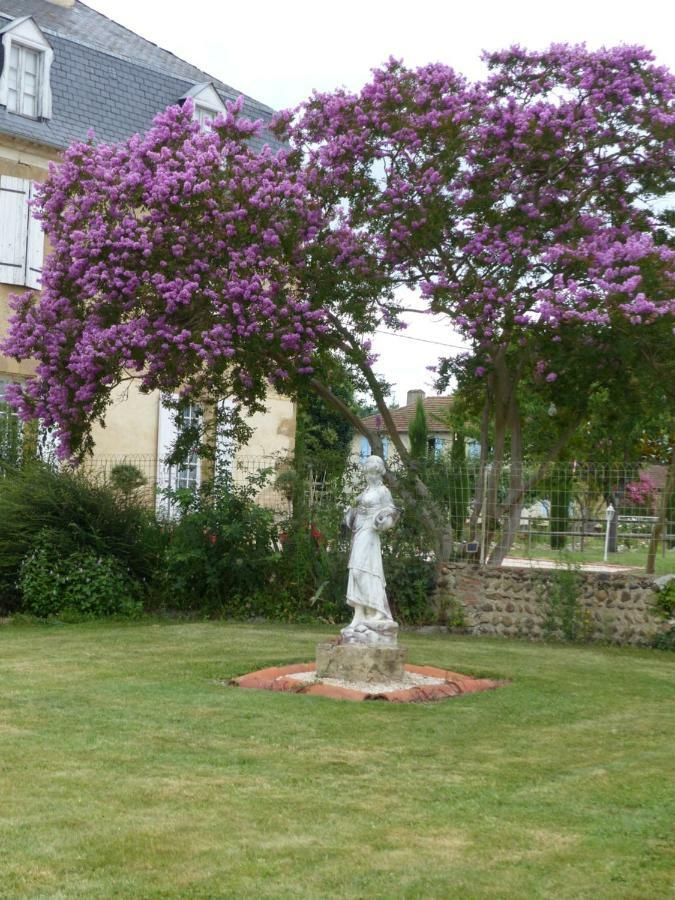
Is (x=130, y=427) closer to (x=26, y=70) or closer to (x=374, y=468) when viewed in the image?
(x=26, y=70)

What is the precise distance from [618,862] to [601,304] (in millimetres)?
8825

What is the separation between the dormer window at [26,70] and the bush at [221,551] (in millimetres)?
8061

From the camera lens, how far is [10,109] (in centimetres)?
2000

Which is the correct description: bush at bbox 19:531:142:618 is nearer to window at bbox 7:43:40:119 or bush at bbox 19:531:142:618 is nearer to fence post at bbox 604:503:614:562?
fence post at bbox 604:503:614:562

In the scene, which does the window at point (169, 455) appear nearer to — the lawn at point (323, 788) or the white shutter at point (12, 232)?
the white shutter at point (12, 232)

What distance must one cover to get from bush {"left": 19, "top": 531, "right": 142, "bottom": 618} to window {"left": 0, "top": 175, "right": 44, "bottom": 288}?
227 inches

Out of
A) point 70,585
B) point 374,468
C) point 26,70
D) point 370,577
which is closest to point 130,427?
point 70,585

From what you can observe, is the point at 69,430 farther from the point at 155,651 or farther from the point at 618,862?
the point at 618,862

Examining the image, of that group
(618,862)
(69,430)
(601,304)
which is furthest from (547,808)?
(69,430)

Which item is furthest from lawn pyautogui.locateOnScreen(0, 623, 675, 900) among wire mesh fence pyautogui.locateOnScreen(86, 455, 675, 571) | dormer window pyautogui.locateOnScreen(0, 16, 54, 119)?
dormer window pyautogui.locateOnScreen(0, 16, 54, 119)

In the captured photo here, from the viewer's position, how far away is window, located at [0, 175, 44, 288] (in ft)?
63.8

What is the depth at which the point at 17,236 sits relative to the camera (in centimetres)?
1953

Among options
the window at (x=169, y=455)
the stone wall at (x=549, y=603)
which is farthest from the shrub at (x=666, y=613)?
the window at (x=169, y=455)

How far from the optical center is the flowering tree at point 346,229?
564 inches
